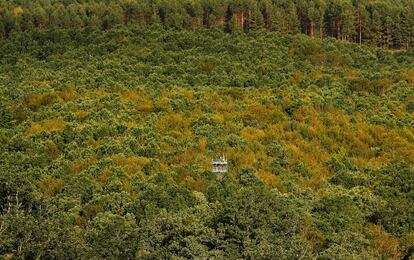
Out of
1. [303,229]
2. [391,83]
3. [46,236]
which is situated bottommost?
[391,83]

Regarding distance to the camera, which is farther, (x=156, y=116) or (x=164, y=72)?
(x=164, y=72)

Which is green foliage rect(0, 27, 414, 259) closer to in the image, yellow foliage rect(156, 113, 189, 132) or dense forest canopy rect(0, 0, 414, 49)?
yellow foliage rect(156, 113, 189, 132)

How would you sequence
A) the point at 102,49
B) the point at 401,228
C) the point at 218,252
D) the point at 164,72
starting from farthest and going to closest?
the point at 102,49, the point at 164,72, the point at 401,228, the point at 218,252

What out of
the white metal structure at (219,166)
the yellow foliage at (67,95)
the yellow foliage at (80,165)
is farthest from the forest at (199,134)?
the white metal structure at (219,166)

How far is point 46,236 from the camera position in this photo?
138 ft

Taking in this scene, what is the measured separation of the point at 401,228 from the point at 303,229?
7.72 meters

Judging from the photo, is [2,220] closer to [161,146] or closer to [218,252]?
[218,252]

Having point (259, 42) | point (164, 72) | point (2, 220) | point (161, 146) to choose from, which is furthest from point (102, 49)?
point (2, 220)

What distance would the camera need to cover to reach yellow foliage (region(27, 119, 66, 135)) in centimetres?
7319

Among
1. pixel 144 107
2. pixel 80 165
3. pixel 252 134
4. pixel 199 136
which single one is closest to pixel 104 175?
pixel 80 165

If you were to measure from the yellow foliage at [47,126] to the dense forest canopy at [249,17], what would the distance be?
125 ft

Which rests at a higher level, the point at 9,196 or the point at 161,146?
the point at 9,196

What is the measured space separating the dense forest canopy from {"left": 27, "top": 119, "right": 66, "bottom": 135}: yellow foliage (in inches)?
1499

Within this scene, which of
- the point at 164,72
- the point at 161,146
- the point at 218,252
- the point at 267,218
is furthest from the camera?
the point at 164,72
